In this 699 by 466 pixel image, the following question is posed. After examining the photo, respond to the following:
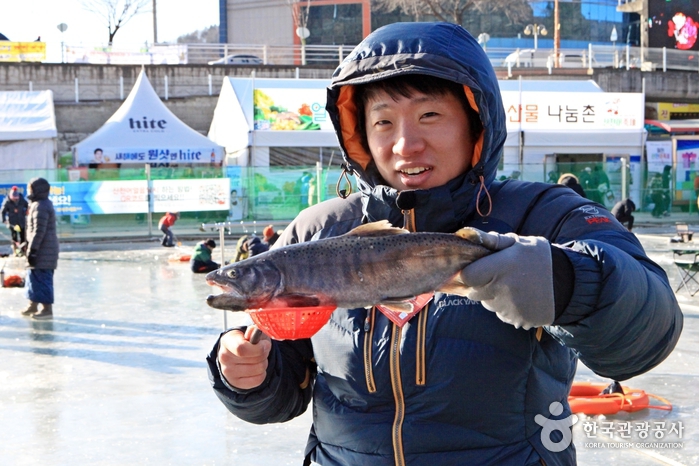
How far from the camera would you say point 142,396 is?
709 cm

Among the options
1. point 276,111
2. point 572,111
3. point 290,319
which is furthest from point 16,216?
point 290,319

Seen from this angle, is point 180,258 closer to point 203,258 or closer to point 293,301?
point 203,258

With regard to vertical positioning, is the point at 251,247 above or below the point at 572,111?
below

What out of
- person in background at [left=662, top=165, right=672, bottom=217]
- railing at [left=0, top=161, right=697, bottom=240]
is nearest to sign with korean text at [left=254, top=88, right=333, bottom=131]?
railing at [left=0, top=161, right=697, bottom=240]

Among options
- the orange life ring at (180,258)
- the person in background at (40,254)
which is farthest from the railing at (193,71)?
the person in background at (40,254)

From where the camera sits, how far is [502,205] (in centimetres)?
227

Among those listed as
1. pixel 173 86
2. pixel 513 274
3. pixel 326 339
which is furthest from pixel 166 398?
pixel 173 86

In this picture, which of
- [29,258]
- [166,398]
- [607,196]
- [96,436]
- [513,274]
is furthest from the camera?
[607,196]

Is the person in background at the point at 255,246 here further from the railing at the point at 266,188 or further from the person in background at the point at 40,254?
the railing at the point at 266,188

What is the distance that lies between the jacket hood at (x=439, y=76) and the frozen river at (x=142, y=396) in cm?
353

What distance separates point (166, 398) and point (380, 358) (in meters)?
5.22

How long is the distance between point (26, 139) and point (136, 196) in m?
4.96

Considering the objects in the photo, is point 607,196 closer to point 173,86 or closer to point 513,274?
point 173,86

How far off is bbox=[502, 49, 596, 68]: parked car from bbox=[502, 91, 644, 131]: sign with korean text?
32.3ft
